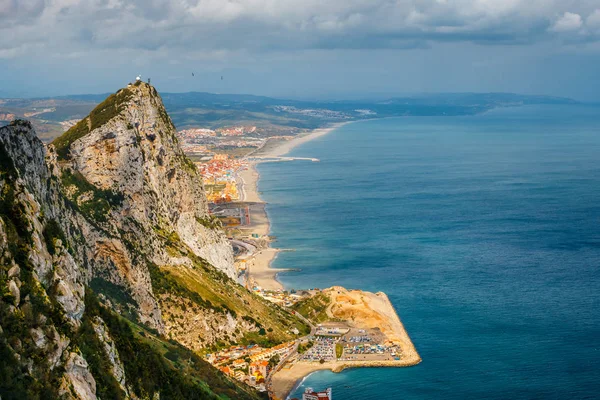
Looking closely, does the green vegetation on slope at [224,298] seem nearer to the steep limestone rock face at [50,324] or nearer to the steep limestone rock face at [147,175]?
the steep limestone rock face at [147,175]

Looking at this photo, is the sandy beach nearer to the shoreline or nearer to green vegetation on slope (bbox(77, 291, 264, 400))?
the shoreline

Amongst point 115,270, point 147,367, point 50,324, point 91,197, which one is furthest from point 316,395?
point 50,324

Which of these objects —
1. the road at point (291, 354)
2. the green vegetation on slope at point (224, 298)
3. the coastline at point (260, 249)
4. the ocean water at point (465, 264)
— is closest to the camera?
the road at point (291, 354)

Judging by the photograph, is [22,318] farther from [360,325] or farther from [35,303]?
[360,325]

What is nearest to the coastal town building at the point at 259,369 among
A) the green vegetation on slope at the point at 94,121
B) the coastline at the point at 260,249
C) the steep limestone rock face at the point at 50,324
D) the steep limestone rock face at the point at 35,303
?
the steep limestone rock face at the point at 50,324

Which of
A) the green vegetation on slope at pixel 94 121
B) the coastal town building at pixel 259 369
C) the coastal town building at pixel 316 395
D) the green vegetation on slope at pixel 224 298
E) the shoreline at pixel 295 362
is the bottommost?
the shoreline at pixel 295 362

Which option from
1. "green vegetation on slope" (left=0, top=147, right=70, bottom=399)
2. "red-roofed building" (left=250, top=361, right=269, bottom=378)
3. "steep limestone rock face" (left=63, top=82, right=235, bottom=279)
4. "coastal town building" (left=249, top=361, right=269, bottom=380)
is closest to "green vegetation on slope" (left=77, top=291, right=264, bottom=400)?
"green vegetation on slope" (left=0, top=147, right=70, bottom=399)
